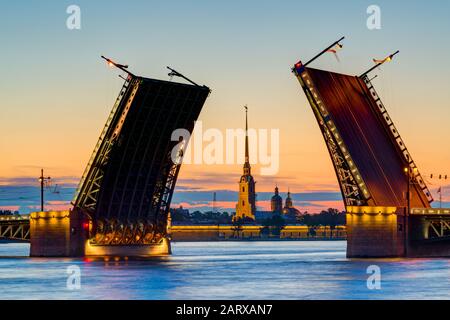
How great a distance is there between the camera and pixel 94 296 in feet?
153

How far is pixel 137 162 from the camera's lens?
77.4m

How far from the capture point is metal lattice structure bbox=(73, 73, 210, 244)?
7169 cm

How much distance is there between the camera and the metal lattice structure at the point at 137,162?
235ft

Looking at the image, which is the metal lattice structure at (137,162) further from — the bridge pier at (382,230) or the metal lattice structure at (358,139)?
the bridge pier at (382,230)

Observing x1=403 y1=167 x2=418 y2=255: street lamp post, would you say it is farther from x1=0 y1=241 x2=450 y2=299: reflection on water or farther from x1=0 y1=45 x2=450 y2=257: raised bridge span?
x1=0 y1=241 x2=450 y2=299: reflection on water

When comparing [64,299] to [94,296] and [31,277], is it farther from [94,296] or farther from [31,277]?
[31,277]

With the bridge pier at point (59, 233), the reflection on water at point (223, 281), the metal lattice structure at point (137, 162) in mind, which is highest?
the metal lattice structure at point (137, 162)

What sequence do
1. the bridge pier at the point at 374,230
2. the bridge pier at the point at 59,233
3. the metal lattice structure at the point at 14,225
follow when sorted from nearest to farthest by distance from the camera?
the bridge pier at the point at 374,230 → the bridge pier at the point at 59,233 → the metal lattice structure at the point at 14,225

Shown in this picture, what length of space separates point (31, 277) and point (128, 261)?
1687 centimetres

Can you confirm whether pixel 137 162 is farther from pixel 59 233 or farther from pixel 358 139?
pixel 358 139

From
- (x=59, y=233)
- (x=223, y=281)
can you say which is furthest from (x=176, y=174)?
(x=223, y=281)

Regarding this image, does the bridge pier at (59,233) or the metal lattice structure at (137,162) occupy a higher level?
the metal lattice structure at (137,162)

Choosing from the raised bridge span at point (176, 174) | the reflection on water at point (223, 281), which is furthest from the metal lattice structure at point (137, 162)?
the reflection on water at point (223, 281)
